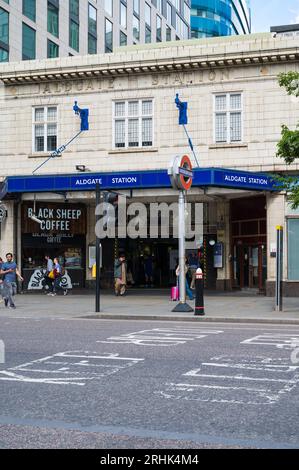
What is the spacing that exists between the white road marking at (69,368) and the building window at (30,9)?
3688 cm

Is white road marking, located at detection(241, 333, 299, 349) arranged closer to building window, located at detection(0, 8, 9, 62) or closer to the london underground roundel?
the london underground roundel

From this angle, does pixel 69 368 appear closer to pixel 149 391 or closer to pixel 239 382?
pixel 149 391

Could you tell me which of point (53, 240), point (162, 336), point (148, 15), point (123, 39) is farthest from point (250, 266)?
point (148, 15)

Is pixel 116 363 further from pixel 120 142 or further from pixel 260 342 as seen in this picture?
pixel 120 142

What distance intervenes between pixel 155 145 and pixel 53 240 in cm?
636

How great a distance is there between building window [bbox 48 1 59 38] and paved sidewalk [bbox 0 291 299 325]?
26517 mm

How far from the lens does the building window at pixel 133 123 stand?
83.4 feet

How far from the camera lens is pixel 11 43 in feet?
132

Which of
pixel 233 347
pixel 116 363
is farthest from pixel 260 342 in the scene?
pixel 116 363

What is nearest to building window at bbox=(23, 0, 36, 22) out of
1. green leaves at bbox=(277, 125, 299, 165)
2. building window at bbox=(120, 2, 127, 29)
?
building window at bbox=(120, 2, 127, 29)

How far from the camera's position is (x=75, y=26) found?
4878cm

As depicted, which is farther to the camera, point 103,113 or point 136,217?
point 136,217

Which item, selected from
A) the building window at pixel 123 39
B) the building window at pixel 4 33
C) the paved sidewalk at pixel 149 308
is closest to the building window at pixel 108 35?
the building window at pixel 123 39

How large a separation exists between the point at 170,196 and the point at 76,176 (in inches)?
163
